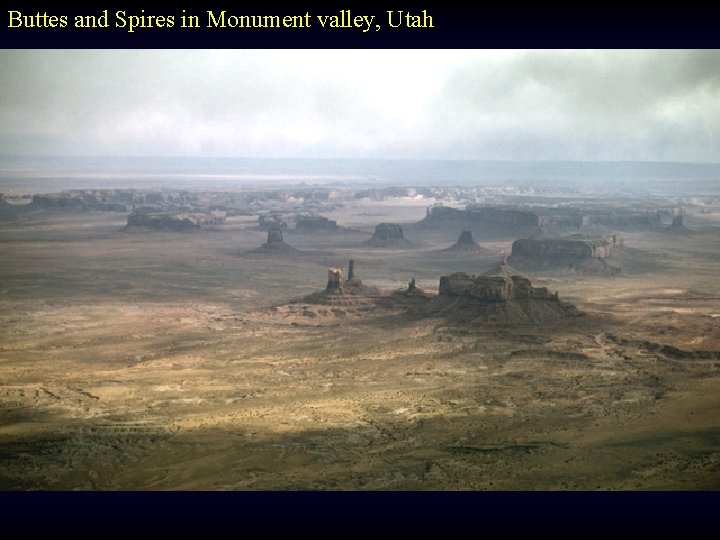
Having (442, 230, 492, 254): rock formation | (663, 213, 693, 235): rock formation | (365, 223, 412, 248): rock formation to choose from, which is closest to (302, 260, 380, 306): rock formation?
(442, 230, 492, 254): rock formation

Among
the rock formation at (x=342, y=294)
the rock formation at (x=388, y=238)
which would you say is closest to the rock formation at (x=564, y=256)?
the rock formation at (x=388, y=238)

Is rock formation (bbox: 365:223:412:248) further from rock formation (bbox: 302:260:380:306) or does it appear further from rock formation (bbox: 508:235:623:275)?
rock formation (bbox: 302:260:380:306)

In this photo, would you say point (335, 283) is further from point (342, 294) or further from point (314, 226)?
point (314, 226)

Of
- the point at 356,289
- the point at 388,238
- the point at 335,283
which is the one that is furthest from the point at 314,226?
the point at 335,283
